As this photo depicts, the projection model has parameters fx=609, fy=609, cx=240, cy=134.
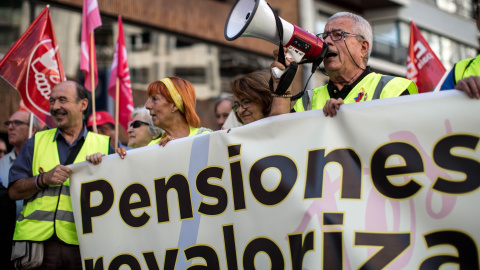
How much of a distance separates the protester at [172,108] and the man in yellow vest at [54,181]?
1.55 ft

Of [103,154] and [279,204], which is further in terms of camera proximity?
[103,154]

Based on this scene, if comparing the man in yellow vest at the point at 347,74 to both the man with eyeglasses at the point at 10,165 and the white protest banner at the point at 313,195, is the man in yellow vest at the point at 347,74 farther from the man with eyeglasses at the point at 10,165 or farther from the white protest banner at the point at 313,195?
the man with eyeglasses at the point at 10,165

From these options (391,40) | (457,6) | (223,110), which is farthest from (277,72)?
(457,6)

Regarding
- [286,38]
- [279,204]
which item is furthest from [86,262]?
[286,38]

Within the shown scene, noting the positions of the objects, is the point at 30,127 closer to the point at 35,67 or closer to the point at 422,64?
the point at 35,67

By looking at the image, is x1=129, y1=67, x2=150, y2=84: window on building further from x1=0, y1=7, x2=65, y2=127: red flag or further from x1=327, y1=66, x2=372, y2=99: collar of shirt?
x1=327, y1=66, x2=372, y2=99: collar of shirt

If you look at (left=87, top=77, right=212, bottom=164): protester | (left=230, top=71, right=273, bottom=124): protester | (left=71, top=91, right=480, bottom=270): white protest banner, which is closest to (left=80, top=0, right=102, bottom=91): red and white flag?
(left=87, top=77, right=212, bottom=164): protester

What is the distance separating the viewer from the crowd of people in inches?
126

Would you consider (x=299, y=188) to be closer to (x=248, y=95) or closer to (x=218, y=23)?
(x=248, y=95)

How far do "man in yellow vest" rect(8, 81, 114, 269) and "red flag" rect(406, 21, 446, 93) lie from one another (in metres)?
4.00

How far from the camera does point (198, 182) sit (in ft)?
11.0

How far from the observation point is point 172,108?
404cm

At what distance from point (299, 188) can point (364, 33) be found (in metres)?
0.99

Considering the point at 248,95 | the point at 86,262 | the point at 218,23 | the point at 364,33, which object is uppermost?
the point at 218,23
